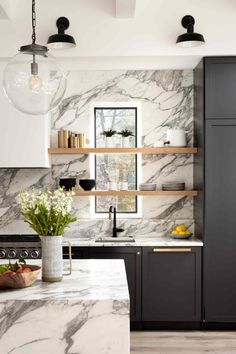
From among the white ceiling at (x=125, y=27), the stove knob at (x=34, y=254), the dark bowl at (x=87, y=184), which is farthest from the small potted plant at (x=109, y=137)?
the stove knob at (x=34, y=254)

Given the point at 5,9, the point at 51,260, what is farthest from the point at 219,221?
the point at 5,9

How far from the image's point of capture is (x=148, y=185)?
5.56 meters

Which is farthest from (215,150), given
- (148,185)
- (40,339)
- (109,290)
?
(40,339)

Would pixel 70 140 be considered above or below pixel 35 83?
below

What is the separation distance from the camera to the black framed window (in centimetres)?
584

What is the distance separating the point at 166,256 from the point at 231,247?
65 centimetres

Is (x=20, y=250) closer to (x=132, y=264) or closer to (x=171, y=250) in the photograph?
(x=132, y=264)

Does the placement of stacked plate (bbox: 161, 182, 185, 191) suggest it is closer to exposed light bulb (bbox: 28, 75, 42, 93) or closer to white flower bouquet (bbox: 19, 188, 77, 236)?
white flower bouquet (bbox: 19, 188, 77, 236)

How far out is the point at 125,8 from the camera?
4758 mm

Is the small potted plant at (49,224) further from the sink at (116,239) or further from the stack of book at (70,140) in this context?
the stack of book at (70,140)

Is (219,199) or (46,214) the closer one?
(46,214)

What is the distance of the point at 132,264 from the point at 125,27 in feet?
7.62

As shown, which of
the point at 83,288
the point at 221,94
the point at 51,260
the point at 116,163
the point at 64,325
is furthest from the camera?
the point at 116,163

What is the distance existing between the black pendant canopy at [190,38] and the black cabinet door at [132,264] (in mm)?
2019
